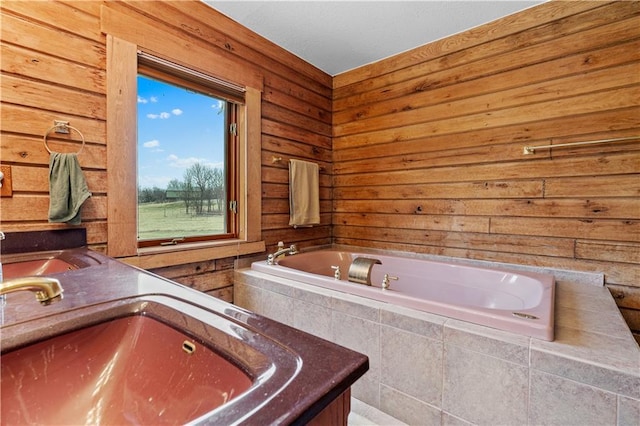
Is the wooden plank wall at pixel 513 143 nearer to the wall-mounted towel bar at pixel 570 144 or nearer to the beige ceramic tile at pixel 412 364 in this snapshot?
the wall-mounted towel bar at pixel 570 144

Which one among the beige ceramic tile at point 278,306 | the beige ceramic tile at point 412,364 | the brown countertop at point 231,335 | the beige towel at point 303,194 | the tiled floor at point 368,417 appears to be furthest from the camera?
the beige towel at point 303,194

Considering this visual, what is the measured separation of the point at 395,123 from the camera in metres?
2.87

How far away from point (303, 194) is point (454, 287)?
152 centimetres

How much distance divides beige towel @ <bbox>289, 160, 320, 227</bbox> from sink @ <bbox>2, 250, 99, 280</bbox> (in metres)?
1.68

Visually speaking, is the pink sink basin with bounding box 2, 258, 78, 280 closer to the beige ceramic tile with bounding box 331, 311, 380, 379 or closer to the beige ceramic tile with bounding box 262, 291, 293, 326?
the beige ceramic tile with bounding box 262, 291, 293, 326

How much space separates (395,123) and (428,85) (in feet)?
1.36

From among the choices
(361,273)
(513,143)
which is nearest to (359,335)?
(361,273)

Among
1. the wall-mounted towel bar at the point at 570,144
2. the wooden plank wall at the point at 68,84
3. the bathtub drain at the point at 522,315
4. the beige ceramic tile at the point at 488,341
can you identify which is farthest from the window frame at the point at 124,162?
the wall-mounted towel bar at the point at 570,144

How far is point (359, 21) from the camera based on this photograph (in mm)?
2330

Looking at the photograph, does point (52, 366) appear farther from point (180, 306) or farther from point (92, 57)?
point (92, 57)

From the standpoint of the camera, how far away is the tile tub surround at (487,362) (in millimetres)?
1061

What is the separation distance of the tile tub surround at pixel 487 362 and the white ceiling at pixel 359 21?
197 cm

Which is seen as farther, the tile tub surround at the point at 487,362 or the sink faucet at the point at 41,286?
the tile tub surround at the point at 487,362

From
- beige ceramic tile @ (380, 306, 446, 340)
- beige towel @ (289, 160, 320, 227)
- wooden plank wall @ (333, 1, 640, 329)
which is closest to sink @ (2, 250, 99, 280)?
beige ceramic tile @ (380, 306, 446, 340)
